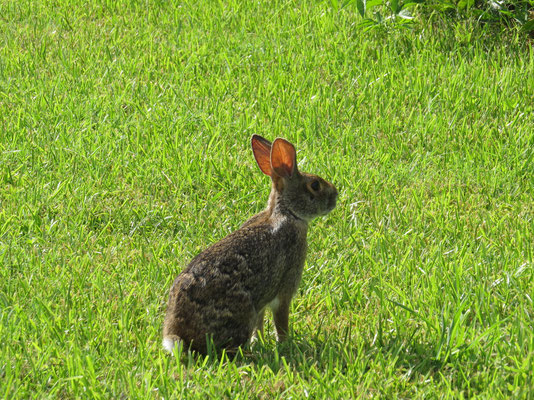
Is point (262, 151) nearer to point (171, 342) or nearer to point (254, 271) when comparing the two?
point (254, 271)

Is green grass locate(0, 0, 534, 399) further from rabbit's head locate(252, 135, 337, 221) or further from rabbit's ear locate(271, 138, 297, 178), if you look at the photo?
rabbit's ear locate(271, 138, 297, 178)

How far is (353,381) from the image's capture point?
4.21 meters

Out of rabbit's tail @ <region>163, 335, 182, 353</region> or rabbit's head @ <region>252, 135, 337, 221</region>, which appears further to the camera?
rabbit's head @ <region>252, 135, 337, 221</region>

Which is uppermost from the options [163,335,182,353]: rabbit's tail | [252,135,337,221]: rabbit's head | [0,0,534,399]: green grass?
[252,135,337,221]: rabbit's head

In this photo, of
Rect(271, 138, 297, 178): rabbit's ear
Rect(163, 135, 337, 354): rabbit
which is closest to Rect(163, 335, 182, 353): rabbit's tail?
Rect(163, 135, 337, 354): rabbit

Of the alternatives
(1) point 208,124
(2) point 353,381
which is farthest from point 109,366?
(1) point 208,124

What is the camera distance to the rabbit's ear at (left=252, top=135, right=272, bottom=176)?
17.0 feet

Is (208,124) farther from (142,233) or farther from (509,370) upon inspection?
(509,370)

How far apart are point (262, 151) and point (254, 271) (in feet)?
2.88

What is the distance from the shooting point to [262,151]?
205 inches

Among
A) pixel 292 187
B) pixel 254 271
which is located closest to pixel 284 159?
pixel 292 187

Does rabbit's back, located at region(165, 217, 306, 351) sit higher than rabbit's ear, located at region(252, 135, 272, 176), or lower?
lower

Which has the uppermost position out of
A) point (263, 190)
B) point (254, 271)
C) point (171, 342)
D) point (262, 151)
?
point (262, 151)

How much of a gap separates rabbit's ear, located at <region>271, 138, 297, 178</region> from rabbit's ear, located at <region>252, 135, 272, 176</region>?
0.51 ft
